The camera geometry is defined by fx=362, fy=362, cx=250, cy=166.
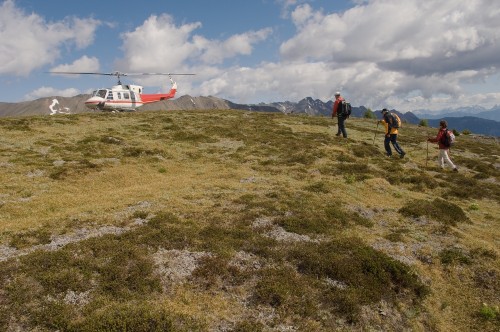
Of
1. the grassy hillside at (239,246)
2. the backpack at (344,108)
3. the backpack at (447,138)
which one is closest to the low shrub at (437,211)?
the grassy hillside at (239,246)

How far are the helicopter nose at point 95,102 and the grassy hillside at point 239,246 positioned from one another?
28.3 metres

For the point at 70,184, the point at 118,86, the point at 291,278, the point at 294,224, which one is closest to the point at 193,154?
the point at 70,184

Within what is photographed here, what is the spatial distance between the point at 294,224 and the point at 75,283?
31.8ft

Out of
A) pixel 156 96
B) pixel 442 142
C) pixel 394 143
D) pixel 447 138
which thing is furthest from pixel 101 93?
pixel 447 138

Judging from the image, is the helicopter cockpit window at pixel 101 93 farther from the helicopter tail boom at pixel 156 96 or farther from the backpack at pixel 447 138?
the backpack at pixel 447 138

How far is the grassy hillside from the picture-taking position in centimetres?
1127

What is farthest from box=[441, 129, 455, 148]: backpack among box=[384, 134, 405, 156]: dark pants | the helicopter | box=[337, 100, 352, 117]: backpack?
the helicopter

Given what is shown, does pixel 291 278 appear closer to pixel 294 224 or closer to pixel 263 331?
pixel 263 331

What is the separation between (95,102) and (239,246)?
50.5 meters

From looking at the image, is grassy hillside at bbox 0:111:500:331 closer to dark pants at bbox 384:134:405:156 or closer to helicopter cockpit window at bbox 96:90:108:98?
dark pants at bbox 384:134:405:156

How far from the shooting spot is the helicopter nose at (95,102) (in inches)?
2254

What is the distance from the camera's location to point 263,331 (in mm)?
10602

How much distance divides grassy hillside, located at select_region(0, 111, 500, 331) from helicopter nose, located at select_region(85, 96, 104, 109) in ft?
92.8

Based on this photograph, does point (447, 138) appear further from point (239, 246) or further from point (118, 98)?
point (118, 98)
